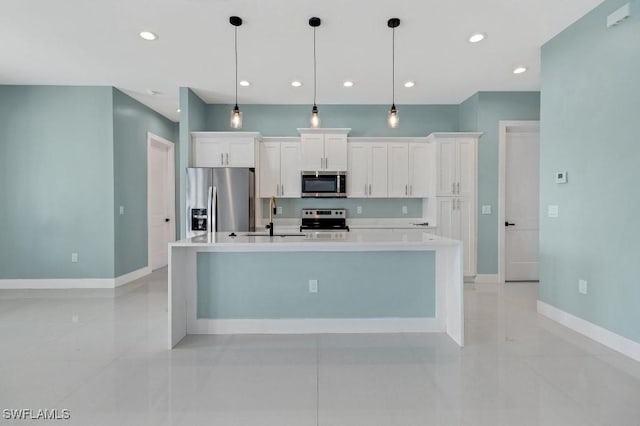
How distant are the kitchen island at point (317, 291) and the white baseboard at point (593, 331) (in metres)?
1.27

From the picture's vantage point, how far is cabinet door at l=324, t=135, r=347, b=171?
4.97m

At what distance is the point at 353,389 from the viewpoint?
200 centimetres

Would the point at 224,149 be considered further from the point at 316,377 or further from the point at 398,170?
the point at 316,377

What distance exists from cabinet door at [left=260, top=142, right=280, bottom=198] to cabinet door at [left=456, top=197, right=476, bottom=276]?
2917mm

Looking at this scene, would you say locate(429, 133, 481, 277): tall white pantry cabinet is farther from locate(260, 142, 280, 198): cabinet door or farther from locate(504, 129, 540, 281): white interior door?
locate(260, 142, 280, 198): cabinet door

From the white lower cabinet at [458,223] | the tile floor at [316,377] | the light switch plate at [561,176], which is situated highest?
the light switch plate at [561,176]

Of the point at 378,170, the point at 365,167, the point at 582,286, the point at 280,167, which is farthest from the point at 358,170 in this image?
the point at 582,286

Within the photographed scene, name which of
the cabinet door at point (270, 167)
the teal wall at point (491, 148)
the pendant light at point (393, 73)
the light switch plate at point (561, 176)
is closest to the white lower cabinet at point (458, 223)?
the teal wall at point (491, 148)

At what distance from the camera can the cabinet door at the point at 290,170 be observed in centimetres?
506

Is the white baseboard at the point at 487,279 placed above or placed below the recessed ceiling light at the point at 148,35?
below

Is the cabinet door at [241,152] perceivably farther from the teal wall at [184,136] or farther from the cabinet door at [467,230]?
the cabinet door at [467,230]

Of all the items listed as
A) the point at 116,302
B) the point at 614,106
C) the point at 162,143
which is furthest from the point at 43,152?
the point at 614,106

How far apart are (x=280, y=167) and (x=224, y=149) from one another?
910mm

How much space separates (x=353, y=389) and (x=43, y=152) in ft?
17.4
